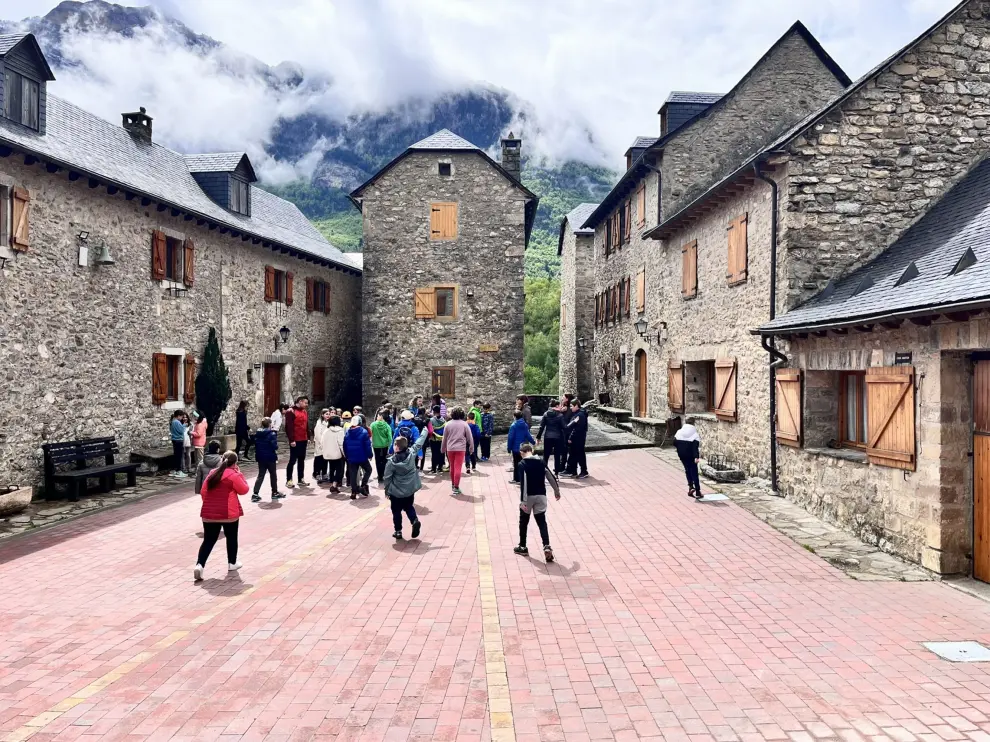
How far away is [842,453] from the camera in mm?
10055

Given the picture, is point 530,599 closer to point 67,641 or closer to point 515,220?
point 67,641

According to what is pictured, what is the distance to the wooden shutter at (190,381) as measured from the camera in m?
16.7

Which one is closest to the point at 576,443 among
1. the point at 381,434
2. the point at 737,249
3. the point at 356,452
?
the point at 381,434

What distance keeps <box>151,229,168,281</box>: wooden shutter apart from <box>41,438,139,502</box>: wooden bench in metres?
3.99

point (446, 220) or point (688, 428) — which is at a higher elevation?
point (446, 220)

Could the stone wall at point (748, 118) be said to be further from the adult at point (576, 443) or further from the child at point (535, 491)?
the child at point (535, 491)

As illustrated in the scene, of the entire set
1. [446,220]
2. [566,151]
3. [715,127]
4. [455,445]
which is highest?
[566,151]

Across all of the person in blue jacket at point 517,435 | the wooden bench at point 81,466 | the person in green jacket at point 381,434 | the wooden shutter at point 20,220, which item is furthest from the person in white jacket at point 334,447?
the wooden shutter at point 20,220

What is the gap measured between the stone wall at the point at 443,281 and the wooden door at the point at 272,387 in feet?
10.3

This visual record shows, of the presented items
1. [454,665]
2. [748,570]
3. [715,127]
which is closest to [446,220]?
[715,127]

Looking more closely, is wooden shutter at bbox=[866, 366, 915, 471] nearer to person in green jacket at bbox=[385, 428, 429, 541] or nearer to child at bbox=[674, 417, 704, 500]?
child at bbox=[674, 417, 704, 500]

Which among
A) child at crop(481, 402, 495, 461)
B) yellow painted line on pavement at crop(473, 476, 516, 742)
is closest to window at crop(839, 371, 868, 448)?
yellow painted line on pavement at crop(473, 476, 516, 742)

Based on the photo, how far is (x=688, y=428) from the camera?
11992mm

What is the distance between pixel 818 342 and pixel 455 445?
640 cm
